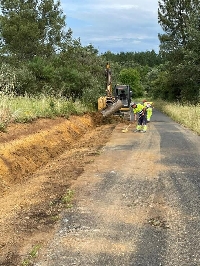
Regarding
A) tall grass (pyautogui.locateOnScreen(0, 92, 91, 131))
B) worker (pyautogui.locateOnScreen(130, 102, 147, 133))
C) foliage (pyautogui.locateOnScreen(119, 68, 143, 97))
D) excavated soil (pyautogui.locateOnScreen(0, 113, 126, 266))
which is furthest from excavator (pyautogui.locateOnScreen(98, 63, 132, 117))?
foliage (pyautogui.locateOnScreen(119, 68, 143, 97))

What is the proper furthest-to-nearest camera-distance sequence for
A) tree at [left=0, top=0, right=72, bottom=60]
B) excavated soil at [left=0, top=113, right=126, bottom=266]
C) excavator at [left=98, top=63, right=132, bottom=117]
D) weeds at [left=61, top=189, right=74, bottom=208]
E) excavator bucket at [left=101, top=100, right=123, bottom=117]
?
tree at [left=0, top=0, right=72, bottom=60] < excavator at [left=98, top=63, right=132, bottom=117] < excavator bucket at [left=101, top=100, right=123, bottom=117] < weeds at [left=61, top=189, right=74, bottom=208] < excavated soil at [left=0, top=113, right=126, bottom=266]

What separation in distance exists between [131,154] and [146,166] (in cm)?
194

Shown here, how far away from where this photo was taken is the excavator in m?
23.4

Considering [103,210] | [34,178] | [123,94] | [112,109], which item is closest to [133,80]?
[123,94]

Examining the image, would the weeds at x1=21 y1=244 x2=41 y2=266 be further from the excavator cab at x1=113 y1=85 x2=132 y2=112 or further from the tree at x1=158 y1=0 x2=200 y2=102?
the tree at x1=158 y1=0 x2=200 y2=102

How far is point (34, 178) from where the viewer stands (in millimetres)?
9180

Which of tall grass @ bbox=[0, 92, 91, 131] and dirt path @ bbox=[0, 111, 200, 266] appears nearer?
dirt path @ bbox=[0, 111, 200, 266]

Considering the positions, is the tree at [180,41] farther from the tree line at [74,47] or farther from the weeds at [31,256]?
the weeds at [31,256]

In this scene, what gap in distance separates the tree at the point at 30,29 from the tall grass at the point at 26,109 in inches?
622

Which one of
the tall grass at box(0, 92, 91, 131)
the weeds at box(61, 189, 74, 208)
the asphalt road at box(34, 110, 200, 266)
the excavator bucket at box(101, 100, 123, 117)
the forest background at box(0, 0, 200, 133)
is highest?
the forest background at box(0, 0, 200, 133)

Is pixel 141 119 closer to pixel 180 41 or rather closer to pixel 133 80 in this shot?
pixel 180 41

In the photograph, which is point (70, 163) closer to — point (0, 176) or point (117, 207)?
point (0, 176)

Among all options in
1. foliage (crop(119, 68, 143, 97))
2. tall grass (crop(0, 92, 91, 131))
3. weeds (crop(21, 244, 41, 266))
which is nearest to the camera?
weeds (crop(21, 244, 41, 266))

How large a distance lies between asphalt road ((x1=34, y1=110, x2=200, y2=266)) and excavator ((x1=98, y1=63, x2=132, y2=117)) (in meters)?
12.3
